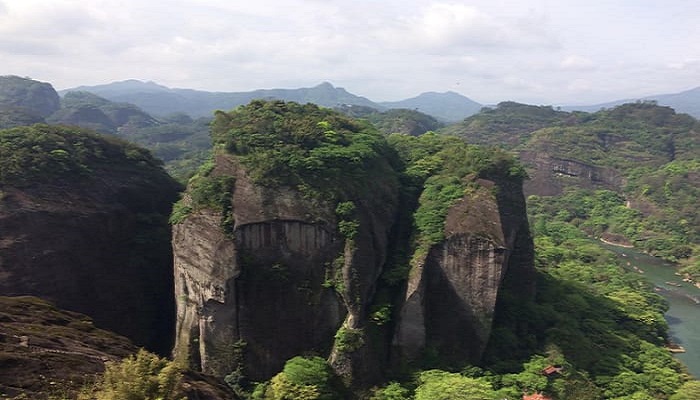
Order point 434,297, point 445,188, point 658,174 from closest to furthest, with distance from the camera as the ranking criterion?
point 434,297, point 445,188, point 658,174

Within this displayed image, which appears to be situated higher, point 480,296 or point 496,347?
point 480,296

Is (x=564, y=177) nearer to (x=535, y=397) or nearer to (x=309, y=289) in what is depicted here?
(x=535, y=397)

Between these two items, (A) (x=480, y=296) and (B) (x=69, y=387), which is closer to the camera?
(B) (x=69, y=387)

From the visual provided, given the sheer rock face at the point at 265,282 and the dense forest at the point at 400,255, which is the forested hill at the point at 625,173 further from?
the sheer rock face at the point at 265,282

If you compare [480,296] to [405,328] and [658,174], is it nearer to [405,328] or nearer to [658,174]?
[405,328]

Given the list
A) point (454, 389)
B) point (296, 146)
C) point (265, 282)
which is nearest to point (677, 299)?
point (454, 389)

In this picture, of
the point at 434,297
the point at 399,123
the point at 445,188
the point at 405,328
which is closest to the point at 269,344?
the point at 405,328

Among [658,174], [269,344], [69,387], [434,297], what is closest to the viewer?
[69,387]
